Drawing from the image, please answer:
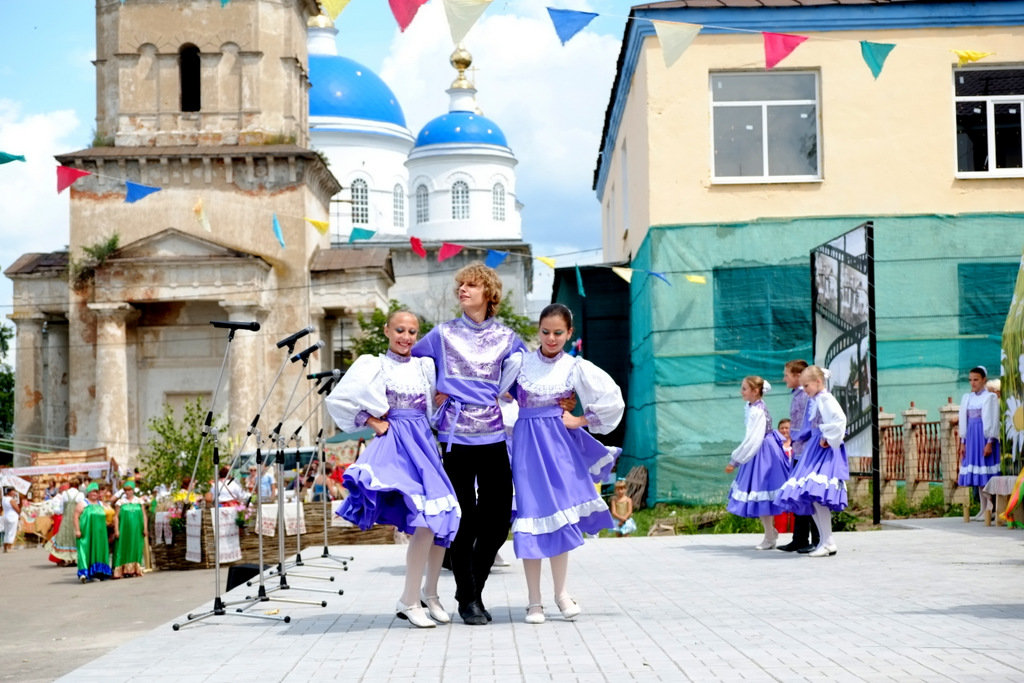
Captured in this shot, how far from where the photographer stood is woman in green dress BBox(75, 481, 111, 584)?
21844 millimetres

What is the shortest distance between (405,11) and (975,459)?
911 centimetres

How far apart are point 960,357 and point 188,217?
31.4 m

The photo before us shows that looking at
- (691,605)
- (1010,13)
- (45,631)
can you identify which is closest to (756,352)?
(1010,13)

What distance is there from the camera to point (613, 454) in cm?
833

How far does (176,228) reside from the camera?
45844mm

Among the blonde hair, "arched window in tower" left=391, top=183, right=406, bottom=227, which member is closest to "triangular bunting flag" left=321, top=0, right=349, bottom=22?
the blonde hair

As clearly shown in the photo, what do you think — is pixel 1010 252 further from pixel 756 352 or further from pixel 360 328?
pixel 360 328

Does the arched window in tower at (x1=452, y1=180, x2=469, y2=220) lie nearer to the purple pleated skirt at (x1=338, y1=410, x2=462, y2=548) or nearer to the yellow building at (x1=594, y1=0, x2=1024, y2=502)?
the yellow building at (x1=594, y1=0, x2=1024, y2=502)

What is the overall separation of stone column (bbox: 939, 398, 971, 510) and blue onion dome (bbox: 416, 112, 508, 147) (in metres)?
67.2

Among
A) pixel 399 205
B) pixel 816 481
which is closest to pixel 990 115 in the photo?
pixel 816 481

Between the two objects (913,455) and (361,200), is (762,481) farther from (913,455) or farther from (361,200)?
(361,200)

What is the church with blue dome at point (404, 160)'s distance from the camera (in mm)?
78812

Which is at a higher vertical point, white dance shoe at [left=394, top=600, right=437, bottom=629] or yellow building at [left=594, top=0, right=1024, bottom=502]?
yellow building at [left=594, top=0, right=1024, bottom=502]

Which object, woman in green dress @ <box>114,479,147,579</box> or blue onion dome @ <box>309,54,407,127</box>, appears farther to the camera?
blue onion dome @ <box>309,54,407,127</box>
